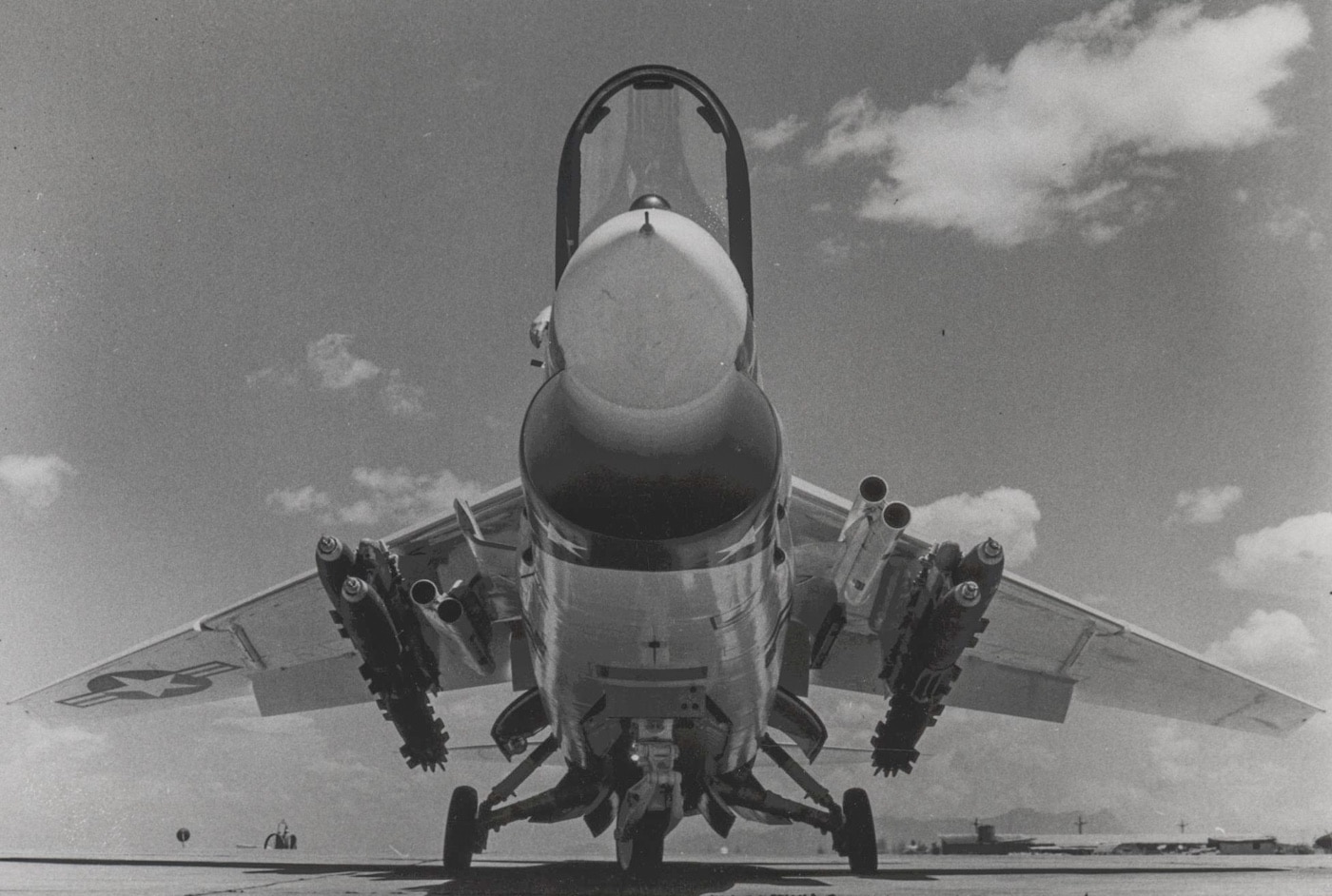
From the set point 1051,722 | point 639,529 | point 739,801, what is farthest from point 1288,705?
point 639,529

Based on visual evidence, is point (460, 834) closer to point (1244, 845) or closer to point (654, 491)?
point (654, 491)

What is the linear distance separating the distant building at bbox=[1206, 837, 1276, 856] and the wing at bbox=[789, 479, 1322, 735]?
30.9m

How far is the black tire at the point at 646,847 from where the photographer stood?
6.36 metres

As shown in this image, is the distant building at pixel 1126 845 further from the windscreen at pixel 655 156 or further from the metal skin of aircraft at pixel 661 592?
the windscreen at pixel 655 156

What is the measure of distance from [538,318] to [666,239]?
1.79m

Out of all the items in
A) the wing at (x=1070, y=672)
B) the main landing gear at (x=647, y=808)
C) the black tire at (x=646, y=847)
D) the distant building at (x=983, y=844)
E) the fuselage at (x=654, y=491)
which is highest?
the distant building at (x=983, y=844)

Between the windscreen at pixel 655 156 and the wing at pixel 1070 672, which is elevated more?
the windscreen at pixel 655 156

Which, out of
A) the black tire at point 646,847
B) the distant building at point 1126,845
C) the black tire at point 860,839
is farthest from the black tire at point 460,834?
the distant building at point 1126,845


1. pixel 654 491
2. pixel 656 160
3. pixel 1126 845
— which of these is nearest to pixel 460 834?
pixel 654 491

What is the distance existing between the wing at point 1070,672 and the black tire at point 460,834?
3042 mm

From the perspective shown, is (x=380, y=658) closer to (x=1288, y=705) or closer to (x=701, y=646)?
(x=701, y=646)

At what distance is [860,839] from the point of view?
7.65 metres

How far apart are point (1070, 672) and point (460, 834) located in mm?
5349

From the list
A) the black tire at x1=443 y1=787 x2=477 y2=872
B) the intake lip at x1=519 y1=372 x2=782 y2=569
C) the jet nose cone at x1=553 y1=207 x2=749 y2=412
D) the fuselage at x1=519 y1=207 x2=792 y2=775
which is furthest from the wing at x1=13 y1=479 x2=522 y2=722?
the jet nose cone at x1=553 y1=207 x2=749 y2=412
